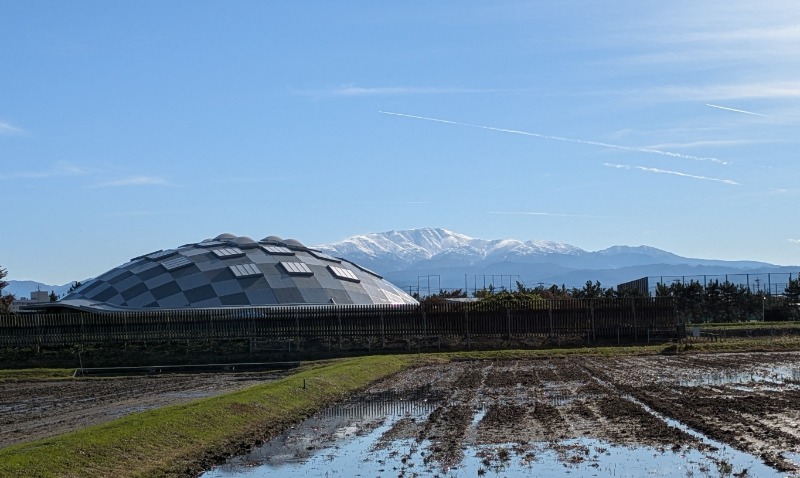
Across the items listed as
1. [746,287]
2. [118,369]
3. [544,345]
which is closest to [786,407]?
[544,345]

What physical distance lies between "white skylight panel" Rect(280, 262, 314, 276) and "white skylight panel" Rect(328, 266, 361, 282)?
245 cm

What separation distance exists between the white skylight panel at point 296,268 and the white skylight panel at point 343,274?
245cm

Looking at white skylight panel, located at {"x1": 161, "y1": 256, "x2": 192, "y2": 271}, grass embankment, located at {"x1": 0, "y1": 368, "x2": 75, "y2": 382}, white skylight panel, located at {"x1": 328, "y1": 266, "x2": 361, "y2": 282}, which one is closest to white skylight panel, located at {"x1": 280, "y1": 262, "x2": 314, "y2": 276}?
white skylight panel, located at {"x1": 328, "y1": 266, "x2": 361, "y2": 282}

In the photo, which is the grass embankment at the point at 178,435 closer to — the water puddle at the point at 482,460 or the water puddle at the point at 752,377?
the water puddle at the point at 482,460

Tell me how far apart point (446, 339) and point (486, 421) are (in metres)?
33.6

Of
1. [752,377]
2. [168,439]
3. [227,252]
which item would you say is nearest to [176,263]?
[227,252]

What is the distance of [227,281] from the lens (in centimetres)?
6875

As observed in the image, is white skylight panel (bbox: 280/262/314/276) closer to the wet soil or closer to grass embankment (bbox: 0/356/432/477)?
the wet soil

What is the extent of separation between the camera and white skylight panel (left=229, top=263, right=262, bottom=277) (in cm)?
6962

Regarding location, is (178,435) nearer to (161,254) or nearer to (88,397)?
(88,397)

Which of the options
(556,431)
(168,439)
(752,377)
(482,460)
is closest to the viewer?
(482,460)

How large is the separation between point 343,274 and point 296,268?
179 inches

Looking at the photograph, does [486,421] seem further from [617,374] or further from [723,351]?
[723,351]

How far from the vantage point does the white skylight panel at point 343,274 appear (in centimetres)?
7488
